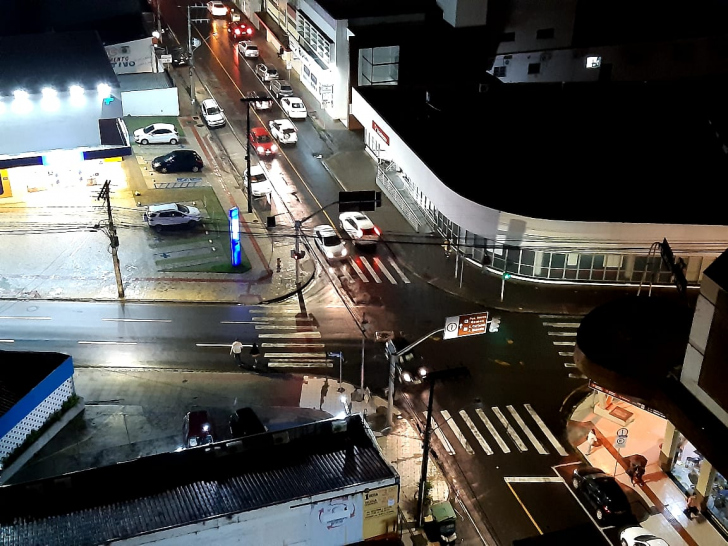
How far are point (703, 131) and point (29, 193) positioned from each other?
148 feet

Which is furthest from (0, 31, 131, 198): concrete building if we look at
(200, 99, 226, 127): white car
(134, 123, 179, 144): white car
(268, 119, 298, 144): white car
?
(268, 119, 298, 144): white car

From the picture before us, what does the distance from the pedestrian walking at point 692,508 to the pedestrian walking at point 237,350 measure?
69.5 ft

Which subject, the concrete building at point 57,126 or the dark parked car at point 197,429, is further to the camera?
the concrete building at point 57,126

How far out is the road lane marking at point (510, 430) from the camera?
38000 millimetres

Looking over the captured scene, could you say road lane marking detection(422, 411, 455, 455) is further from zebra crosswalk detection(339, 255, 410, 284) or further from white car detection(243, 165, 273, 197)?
white car detection(243, 165, 273, 197)

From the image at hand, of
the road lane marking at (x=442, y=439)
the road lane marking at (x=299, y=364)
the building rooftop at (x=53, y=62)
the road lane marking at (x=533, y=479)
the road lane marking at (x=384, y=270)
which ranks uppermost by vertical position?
the building rooftop at (x=53, y=62)

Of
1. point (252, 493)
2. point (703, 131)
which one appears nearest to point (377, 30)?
point (703, 131)

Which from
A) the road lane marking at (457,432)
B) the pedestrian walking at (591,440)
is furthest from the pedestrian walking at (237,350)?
the pedestrian walking at (591,440)

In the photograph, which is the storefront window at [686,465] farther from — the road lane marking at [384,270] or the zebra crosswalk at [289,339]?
the road lane marking at [384,270]

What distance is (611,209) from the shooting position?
4744 centimetres

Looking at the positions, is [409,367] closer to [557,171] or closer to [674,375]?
[674,375]

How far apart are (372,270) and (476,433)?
1513 cm

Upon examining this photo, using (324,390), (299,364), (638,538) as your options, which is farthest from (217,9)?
(638,538)

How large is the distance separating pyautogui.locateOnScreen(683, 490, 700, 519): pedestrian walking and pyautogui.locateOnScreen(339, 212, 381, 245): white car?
24163 millimetres
